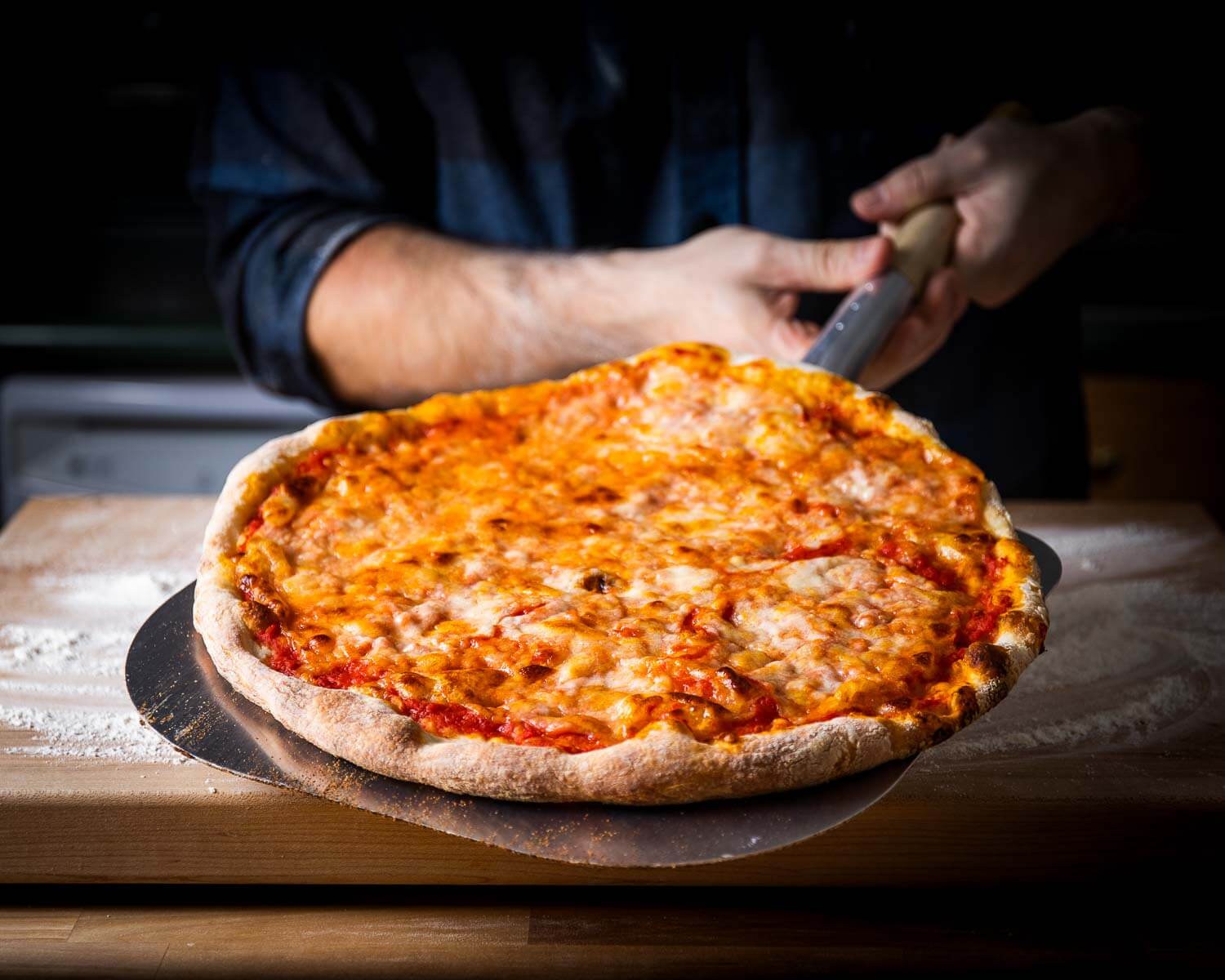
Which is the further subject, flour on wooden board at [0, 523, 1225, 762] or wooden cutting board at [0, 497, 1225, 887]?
flour on wooden board at [0, 523, 1225, 762]

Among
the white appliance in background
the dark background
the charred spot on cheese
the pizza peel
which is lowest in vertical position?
the white appliance in background

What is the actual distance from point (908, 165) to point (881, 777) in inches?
36.2

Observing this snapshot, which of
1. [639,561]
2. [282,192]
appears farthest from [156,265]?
[639,561]

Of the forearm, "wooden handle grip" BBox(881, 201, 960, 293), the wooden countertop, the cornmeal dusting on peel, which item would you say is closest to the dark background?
the forearm

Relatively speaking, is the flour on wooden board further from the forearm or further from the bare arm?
the forearm

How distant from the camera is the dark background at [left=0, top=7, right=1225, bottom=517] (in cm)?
232

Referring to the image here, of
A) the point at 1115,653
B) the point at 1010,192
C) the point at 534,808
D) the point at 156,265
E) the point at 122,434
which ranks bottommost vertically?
the point at 122,434

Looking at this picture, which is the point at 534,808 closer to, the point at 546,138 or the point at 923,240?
the point at 923,240

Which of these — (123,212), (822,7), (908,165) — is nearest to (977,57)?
(822,7)

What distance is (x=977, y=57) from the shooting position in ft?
6.17

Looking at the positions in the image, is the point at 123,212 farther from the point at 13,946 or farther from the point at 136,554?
the point at 13,946

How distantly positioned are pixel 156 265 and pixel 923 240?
1.61 metres

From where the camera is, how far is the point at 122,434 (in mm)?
2416

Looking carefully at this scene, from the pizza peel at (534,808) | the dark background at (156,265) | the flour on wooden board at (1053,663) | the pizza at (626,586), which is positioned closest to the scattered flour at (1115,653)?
the flour on wooden board at (1053,663)
